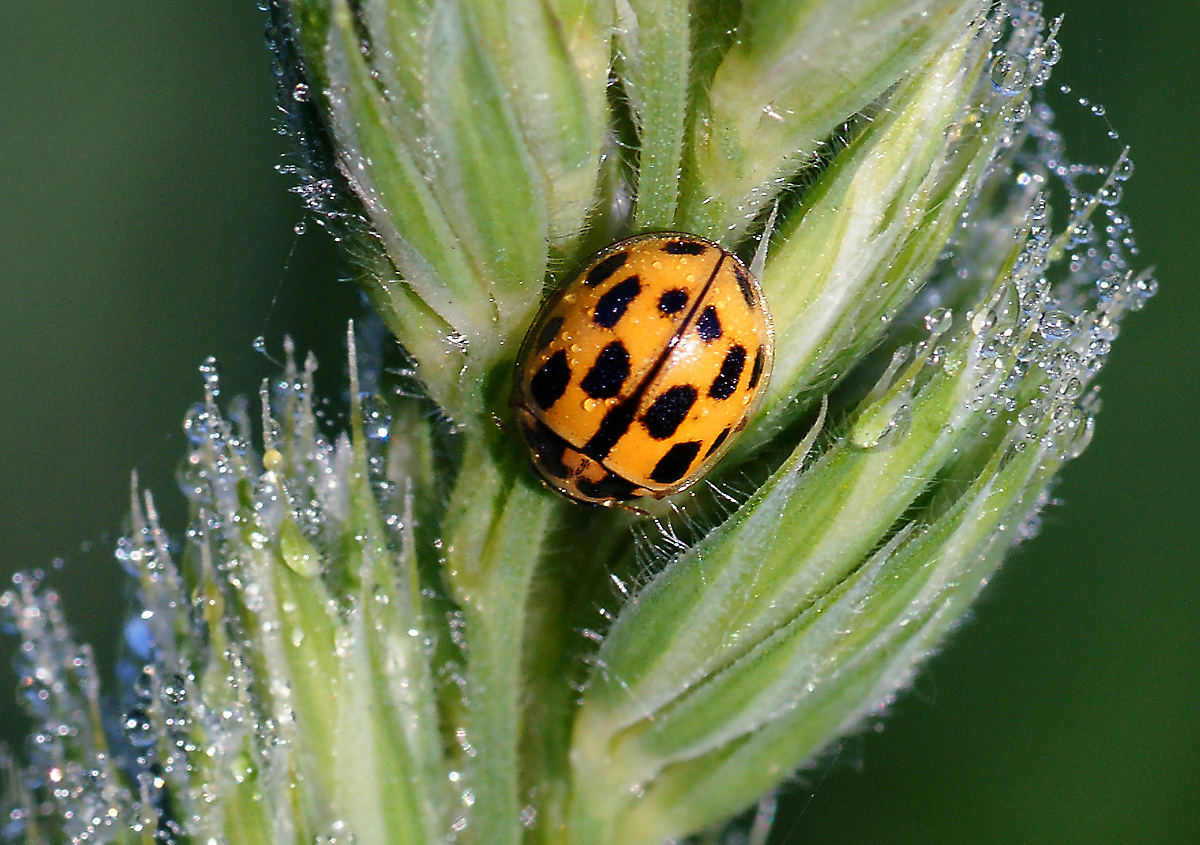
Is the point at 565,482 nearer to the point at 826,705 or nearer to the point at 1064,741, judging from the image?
the point at 826,705

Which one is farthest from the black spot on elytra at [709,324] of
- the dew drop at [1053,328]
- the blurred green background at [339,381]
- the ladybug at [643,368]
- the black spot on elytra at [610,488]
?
the blurred green background at [339,381]

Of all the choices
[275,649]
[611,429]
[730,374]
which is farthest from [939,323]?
[275,649]

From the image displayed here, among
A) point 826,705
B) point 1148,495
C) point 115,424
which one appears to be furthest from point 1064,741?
point 115,424

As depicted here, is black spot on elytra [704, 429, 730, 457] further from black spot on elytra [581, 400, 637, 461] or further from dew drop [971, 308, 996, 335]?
dew drop [971, 308, 996, 335]

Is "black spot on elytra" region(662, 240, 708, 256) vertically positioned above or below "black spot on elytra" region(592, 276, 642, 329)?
above

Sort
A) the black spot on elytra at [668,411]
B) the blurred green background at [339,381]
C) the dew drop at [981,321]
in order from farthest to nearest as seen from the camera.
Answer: the blurred green background at [339,381], the black spot on elytra at [668,411], the dew drop at [981,321]

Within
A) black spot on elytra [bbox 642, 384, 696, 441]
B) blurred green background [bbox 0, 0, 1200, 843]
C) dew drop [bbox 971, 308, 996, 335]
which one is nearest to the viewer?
dew drop [bbox 971, 308, 996, 335]

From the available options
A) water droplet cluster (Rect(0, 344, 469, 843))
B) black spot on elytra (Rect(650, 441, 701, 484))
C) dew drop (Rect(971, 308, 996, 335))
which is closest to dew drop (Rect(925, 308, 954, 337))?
dew drop (Rect(971, 308, 996, 335))

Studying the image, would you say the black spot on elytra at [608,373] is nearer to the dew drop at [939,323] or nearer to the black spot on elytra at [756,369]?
the black spot on elytra at [756,369]
